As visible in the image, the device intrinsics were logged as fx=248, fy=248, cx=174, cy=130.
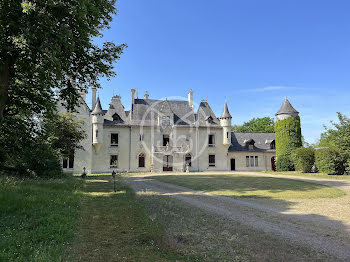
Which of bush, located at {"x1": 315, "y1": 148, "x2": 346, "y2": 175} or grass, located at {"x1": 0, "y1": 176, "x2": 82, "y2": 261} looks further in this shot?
bush, located at {"x1": 315, "y1": 148, "x2": 346, "y2": 175}

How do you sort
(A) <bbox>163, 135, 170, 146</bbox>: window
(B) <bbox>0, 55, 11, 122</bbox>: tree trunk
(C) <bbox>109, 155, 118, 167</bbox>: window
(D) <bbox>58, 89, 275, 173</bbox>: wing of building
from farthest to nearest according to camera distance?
(A) <bbox>163, 135, 170, 146</bbox>: window → (C) <bbox>109, 155, 118, 167</bbox>: window → (D) <bbox>58, 89, 275, 173</bbox>: wing of building → (B) <bbox>0, 55, 11, 122</bbox>: tree trunk

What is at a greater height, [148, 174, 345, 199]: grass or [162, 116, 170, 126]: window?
[162, 116, 170, 126]: window

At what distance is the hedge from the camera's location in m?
30.6

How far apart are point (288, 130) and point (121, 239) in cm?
3025

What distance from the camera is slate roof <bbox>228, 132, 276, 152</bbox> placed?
125ft

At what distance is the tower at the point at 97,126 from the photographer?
3159 centimetres

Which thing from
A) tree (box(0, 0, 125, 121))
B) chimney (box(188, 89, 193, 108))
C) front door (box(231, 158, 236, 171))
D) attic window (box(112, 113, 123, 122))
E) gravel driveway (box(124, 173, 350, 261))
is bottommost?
gravel driveway (box(124, 173, 350, 261))

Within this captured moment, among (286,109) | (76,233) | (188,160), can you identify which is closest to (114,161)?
(188,160)

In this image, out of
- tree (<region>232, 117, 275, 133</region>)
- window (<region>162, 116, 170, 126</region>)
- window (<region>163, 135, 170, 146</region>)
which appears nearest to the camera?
window (<region>162, 116, 170, 126</region>)

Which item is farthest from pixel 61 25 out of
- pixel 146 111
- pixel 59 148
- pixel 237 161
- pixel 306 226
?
pixel 237 161

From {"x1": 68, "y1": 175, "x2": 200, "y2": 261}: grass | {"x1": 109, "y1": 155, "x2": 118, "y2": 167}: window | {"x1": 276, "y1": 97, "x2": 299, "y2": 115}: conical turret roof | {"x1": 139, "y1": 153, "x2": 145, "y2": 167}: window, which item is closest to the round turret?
{"x1": 276, "y1": 97, "x2": 299, "y2": 115}: conical turret roof

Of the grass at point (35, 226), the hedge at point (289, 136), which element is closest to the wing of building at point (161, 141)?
the hedge at point (289, 136)

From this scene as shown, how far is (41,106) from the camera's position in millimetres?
11984

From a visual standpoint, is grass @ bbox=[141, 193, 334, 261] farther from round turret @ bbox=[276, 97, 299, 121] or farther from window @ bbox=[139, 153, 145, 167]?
round turret @ bbox=[276, 97, 299, 121]
